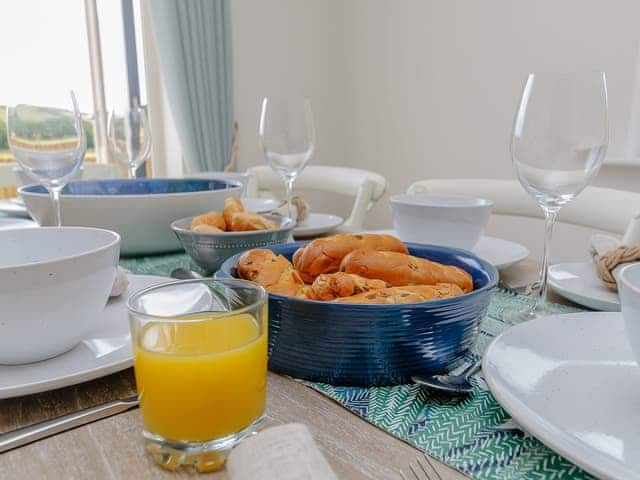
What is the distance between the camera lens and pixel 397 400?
387mm

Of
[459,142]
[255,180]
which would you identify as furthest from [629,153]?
[255,180]

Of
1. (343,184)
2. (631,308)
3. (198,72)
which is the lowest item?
(343,184)

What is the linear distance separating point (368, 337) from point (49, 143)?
2.12 ft

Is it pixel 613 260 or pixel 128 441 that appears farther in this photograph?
pixel 613 260

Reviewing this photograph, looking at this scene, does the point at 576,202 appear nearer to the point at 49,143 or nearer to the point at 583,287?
the point at 583,287

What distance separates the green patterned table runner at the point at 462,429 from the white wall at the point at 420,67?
67.2 inches

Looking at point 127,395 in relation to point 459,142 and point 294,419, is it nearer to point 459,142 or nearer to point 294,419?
point 294,419

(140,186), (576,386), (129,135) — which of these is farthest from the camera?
(129,135)

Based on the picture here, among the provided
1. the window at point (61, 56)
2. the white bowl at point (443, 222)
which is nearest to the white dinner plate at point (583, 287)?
the white bowl at point (443, 222)

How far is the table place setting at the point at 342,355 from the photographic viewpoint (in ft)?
1.03

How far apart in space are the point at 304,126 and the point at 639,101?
1.30 m

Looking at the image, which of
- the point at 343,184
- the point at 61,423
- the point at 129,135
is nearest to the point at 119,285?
the point at 61,423

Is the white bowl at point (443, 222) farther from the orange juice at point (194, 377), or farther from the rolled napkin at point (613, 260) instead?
the orange juice at point (194, 377)

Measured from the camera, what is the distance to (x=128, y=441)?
339 mm
